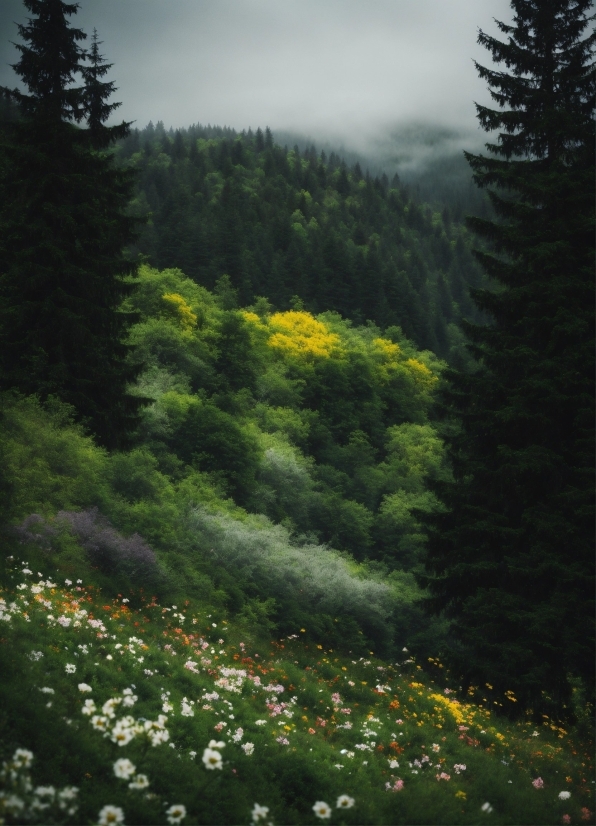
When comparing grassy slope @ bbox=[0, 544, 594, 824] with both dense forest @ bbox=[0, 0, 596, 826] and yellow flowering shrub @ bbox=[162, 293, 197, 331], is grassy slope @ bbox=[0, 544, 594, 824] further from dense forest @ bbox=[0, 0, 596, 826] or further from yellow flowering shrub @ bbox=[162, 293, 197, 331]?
yellow flowering shrub @ bbox=[162, 293, 197, 331]

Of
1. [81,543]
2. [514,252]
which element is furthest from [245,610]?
[514,252]

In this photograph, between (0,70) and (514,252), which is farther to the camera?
(0,70)

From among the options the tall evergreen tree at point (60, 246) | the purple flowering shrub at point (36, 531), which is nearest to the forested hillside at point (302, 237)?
the tall evergreen tree at point (60, 246)

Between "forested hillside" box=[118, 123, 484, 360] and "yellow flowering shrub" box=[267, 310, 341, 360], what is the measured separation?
9929 mm

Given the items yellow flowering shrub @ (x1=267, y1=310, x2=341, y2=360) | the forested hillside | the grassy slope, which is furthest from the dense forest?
the forested hillside

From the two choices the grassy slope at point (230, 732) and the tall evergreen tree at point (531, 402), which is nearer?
the grassy slope at point (230, 732)

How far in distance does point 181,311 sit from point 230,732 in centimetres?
3343

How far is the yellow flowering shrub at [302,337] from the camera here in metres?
49.8

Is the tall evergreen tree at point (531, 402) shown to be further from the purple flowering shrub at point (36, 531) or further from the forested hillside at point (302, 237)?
the forested hillside at point (302, 237)

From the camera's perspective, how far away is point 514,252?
13.7 meters

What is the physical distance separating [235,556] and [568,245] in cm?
1252

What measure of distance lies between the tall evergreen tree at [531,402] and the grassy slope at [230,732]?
67.5 inches

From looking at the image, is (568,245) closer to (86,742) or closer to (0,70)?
(86,742)

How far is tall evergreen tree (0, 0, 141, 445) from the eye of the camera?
1563 centimetres
